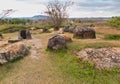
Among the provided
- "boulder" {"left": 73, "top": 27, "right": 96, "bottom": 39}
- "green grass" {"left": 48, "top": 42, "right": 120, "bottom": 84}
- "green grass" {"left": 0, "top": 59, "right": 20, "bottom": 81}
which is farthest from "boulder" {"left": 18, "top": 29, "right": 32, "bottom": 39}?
"green grass" {"left": 0, "top": 59, "right": 20, "bottom": 81}

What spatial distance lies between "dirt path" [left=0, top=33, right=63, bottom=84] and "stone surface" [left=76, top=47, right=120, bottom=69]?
2938mm

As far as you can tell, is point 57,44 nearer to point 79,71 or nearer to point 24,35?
point 79,71

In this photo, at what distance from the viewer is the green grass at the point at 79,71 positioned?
17.7 metres

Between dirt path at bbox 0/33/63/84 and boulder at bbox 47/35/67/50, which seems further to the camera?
boulder at bbox 47/35/67/50

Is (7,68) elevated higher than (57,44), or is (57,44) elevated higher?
(57,44)

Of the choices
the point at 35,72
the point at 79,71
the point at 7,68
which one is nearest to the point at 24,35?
the point at 7,68

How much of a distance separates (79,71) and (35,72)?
3319 millimetres

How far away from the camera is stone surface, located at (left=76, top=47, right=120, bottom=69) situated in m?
19.5

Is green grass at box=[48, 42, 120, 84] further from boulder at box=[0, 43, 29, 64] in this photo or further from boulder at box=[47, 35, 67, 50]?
boulder at box=[0, 43, 29, 64]

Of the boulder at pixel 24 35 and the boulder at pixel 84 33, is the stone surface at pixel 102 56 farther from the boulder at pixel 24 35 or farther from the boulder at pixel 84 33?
the boulder at pixel 24 35

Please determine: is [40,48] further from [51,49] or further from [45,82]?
[45,82]

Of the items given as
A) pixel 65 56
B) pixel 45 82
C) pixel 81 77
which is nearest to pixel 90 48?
pixel 65 56

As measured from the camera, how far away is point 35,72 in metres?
19.0

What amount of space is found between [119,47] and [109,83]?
5713mm
